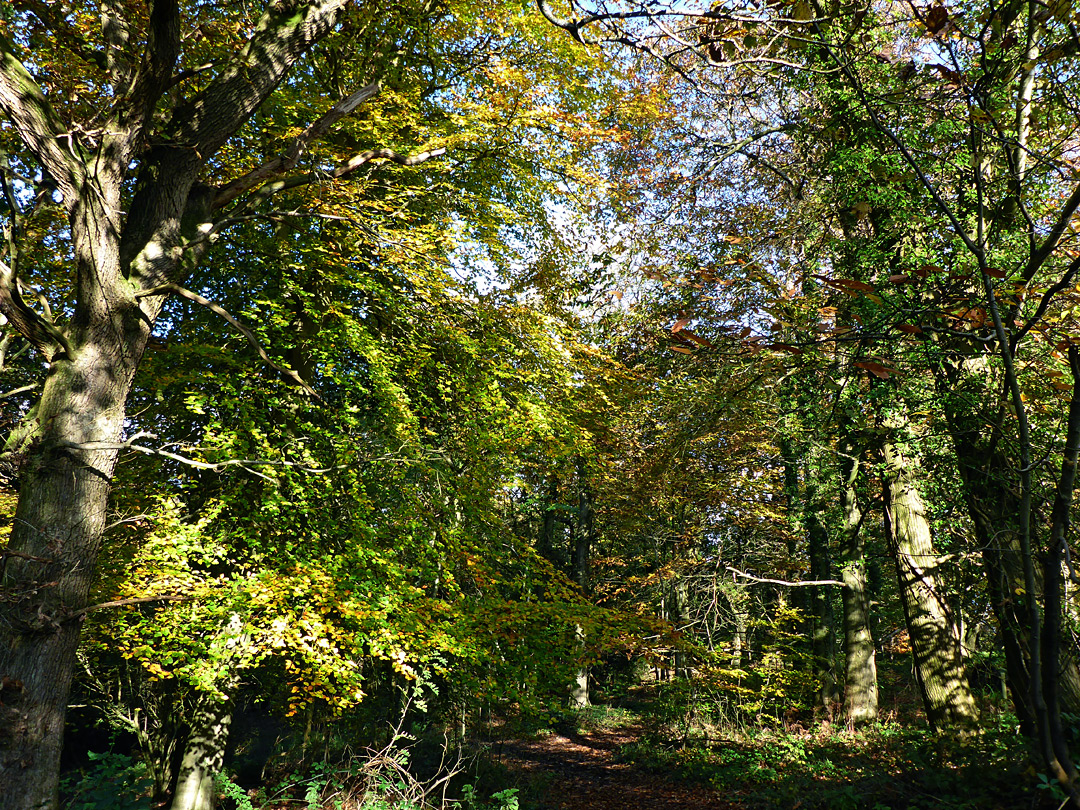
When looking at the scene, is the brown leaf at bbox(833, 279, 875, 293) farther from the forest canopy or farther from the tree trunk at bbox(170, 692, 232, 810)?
the tree trunk at bbox(170, 692, 232, 810)

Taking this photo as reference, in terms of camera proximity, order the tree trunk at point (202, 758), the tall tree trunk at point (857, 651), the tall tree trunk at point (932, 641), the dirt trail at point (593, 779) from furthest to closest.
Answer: the tall tree trunk at point (857, 651), the dirt trail at point (593, 779), the tree trunk at point (202, 758), the tall tree trunk at point (932, 641)

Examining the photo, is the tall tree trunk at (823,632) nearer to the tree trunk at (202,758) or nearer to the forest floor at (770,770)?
the forest floor at (770,770)

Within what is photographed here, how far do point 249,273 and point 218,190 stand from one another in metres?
3.59

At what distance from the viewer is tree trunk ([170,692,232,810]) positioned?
25.0 ft

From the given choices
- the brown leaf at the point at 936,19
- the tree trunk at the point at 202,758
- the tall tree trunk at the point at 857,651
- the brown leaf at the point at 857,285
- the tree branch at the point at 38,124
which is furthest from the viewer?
the tall tree trunk at the point at 857,651

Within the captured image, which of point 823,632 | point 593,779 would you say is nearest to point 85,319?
point 593,779

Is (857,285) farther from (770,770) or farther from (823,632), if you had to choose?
(823,632)

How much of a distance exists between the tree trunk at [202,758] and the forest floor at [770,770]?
4157mm

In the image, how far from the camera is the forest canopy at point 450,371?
419 centimetres

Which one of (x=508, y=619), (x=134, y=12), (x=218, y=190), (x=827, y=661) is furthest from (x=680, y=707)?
(x=134, y=12)

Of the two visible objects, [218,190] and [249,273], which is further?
[249,273]

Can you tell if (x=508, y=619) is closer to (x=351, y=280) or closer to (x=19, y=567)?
(x=351, y=280)

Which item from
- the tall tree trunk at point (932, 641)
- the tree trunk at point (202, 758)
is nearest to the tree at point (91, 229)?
the tree trunk at point (202, 758)

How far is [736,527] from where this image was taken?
14609 millimetres
